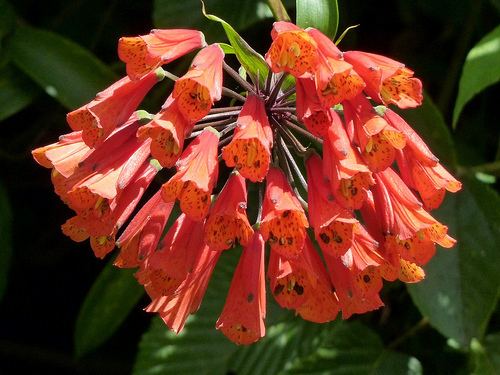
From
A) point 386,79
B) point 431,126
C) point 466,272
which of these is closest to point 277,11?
point 386,79

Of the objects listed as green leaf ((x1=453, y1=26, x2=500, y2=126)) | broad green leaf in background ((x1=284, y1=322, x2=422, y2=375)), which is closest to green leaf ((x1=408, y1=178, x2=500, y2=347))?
broad green leaf in background ((x1=284, y1=322, x2=422, y2=375))

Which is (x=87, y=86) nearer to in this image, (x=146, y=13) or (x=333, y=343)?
(x=146, y=13)

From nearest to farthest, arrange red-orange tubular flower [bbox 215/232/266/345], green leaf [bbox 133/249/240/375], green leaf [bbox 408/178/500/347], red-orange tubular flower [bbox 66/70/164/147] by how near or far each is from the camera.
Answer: red-orange tubular flower [bbox 66/70/164/147]
red-orange tubular flower [bbox 215/232/266/345]
green leaf [bbox 408/178/500/347]
green leaf [bbox 133/249/240/375]

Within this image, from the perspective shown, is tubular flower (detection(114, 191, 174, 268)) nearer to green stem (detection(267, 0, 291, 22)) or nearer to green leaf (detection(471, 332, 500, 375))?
green stem (detection(267, 0, 291, 22))

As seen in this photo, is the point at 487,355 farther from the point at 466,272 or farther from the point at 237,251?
the point at 237,251

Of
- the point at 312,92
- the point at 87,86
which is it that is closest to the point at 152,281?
the point at 312,92

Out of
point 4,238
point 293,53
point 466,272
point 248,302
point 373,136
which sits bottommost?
point 4,238

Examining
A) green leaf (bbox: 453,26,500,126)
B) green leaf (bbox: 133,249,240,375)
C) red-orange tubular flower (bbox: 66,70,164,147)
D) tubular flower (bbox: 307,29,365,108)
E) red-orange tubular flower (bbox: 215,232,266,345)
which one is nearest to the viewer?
tubular flower (bbox: 307,29,365,108)
